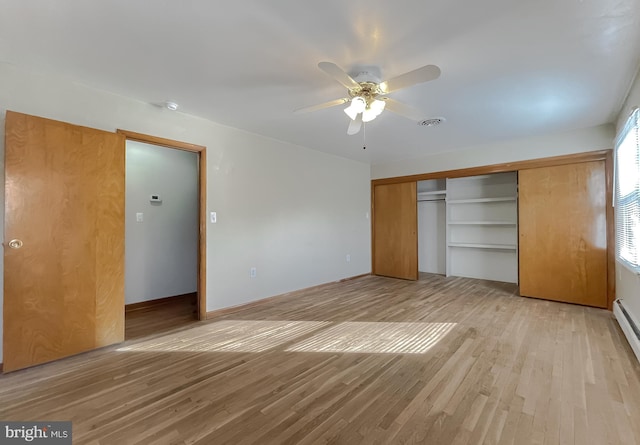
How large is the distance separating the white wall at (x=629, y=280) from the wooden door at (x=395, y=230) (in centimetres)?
270

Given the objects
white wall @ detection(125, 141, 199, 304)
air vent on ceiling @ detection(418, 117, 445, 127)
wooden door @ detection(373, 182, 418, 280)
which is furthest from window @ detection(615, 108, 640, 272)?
white wall @ detection(125, 141, 199, 304)

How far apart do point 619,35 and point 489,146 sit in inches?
107

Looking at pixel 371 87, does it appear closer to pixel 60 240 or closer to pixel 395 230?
pixel 60 240

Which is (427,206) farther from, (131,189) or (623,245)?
(131,189)

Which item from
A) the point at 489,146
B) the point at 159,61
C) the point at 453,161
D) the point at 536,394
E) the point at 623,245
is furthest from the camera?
the point at 453,161

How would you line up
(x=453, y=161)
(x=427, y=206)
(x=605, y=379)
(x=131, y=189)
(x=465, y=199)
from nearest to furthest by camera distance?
(x=605, y=379) < (x=131, y=189) < (x=453, y=161) < (x=465, y=199) < (x=427, y=206)

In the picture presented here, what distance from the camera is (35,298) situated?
7.17ft

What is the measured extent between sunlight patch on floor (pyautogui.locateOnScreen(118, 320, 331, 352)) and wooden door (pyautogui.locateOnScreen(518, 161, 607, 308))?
10.8 ft

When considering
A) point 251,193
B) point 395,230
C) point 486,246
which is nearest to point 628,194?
point 486,246

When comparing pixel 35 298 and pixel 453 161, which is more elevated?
pixel 453 161

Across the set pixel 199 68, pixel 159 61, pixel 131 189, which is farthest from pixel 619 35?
pixel 131 189

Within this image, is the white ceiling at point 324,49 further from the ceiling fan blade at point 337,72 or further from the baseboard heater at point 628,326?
the baseboard heater at point 628,326

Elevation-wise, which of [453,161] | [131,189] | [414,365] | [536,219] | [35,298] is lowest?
[414,365]

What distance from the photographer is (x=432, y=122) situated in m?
3.39
